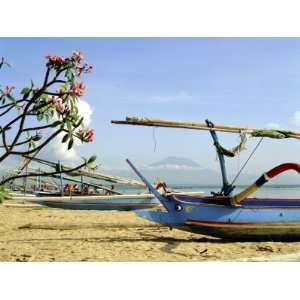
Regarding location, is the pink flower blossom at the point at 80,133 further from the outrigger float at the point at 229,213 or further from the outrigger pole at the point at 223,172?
the outrigger pole at the point at 223,172

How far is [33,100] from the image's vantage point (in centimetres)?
356

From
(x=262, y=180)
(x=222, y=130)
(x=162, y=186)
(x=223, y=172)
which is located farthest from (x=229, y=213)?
(x=162, y=186)

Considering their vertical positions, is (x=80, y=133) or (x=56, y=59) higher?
(x=56, y=59)

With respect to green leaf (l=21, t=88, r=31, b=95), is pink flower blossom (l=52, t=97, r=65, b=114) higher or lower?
lower

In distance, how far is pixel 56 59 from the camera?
12.3 ft

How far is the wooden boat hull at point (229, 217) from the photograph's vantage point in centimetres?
866

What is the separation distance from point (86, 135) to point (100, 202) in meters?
14.2

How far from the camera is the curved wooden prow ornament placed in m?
7.83

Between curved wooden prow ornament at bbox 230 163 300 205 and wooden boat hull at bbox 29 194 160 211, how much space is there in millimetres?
9707

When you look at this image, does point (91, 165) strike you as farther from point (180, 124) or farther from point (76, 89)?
point (180, 124)

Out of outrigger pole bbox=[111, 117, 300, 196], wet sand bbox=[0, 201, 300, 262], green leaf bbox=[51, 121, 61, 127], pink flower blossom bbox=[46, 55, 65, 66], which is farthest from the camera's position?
outrigger pole bbox=[111, 117, 300, 196]

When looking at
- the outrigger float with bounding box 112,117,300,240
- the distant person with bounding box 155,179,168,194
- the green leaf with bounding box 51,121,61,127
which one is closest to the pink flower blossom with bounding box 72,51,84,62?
the green leaf with bounding box 51,121,61,127

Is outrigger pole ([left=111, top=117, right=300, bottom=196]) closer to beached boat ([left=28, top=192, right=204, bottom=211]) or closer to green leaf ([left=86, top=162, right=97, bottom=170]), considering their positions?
green leaf ([left=86, top=162, right=97, bottom=170])
